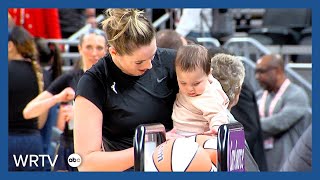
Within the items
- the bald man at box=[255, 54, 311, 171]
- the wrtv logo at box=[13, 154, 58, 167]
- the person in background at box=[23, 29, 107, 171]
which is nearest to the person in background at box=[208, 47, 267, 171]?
the bald man at box=[255, 54, 311, 171]

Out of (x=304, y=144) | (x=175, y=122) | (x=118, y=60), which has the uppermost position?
(x=118, y=60)

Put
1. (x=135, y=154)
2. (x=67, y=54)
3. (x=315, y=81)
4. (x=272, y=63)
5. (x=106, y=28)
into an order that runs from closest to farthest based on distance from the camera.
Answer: (x=135, y=154), (x=106, y=28), (x=315, y=81), (x=67, y=54), (x=272, y=63)

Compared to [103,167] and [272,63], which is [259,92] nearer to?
[272,63]

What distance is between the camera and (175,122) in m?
1.98

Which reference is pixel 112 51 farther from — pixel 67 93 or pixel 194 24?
pixel 194 24

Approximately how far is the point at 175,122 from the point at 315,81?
0.47 m

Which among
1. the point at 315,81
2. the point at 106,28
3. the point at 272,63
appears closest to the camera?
the point at 106,28

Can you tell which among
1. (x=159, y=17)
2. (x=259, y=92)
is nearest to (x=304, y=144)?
(x=159, y=17)

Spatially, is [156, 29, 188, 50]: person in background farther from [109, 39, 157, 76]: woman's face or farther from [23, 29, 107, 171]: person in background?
[109, 39, 157, 76]: woman's face

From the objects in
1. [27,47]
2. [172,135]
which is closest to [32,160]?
[27,47]

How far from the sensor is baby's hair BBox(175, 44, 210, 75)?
191cm

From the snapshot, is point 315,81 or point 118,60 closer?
point 118,60

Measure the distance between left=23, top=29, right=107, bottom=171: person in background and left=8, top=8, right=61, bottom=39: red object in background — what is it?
0.12 meters

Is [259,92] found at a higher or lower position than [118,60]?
lower
